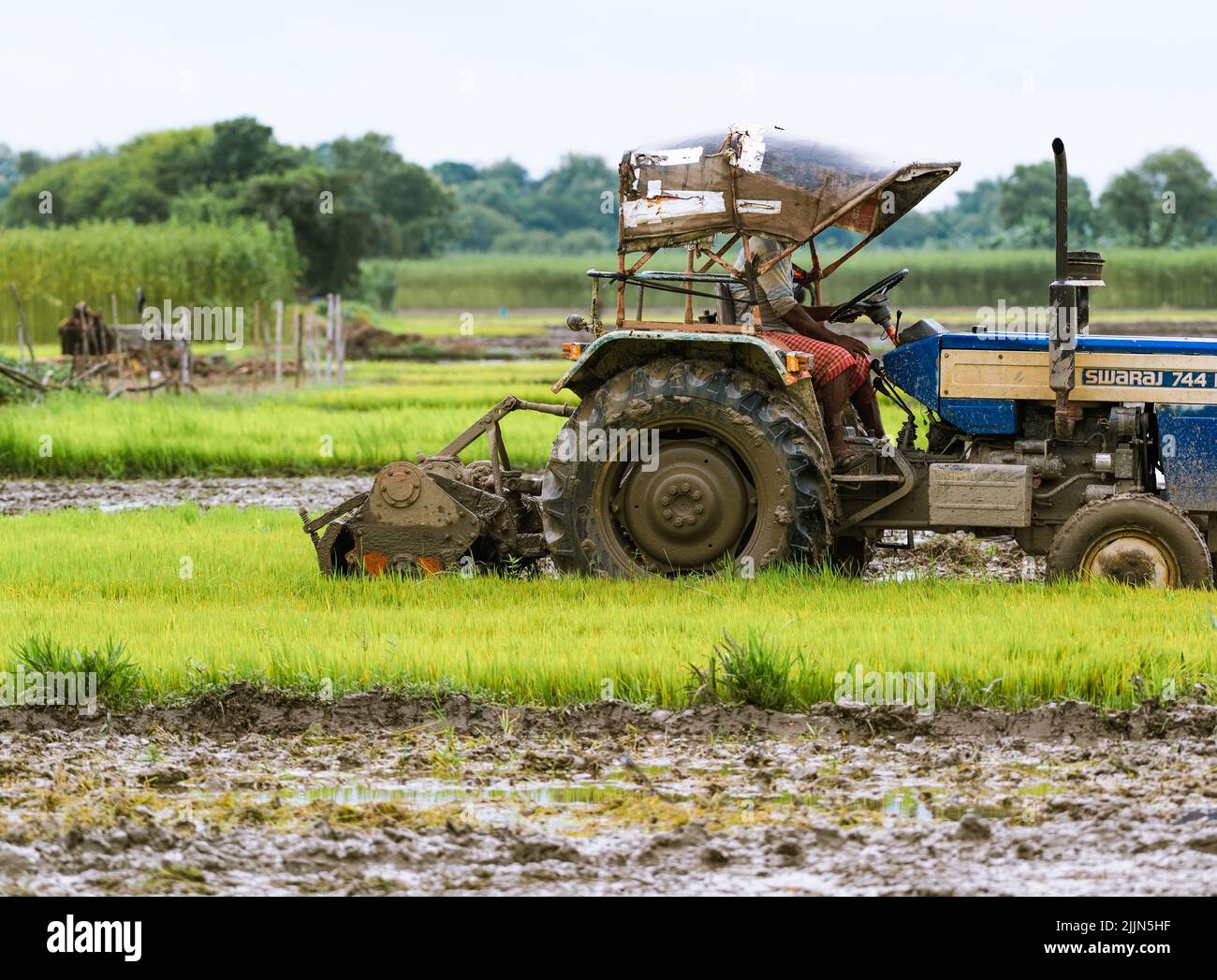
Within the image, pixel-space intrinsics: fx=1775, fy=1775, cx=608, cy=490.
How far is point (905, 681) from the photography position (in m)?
7.28

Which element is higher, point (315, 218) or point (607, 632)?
point (315, 218)

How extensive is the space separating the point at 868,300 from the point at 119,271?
35260 millimetres

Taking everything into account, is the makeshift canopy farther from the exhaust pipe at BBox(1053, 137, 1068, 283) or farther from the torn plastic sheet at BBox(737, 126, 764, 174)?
the exhaust pipe at BBox(1053, 137, 1068, 283)

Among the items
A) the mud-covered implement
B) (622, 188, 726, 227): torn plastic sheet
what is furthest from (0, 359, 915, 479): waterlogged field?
(622, 188, 726, 227): torn plastic sheet

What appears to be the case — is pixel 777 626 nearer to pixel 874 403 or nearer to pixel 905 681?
pixel 905 681

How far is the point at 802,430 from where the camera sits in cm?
906

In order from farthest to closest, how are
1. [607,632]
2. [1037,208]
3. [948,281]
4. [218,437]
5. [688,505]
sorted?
[1037,208] < [948,281] < [218,437] < [688,505] < [607,632]

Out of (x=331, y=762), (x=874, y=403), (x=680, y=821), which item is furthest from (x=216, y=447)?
(x=680, y=821)

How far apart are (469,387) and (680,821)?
22492 millimetres

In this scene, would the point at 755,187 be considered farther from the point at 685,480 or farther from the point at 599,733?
the point at 599,733

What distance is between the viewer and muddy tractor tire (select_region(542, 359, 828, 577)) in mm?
9094

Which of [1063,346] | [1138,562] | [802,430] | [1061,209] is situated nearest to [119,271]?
[802,430]

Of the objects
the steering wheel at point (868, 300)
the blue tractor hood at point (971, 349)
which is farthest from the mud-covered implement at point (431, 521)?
the blue tractor hood at point (971, 349)

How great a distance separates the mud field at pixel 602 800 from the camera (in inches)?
210
